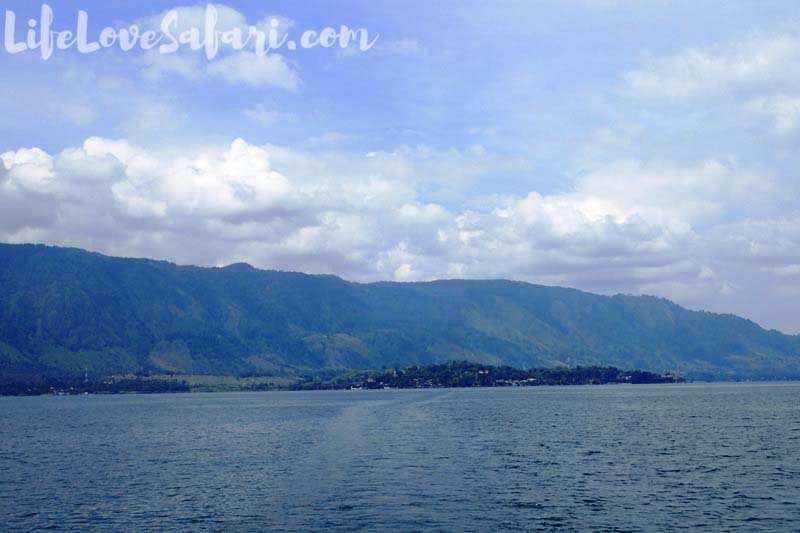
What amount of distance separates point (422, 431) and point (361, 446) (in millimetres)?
31525

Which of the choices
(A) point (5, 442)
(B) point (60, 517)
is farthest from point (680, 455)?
(A) point (5, 442)

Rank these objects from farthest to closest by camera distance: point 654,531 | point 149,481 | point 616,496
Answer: point 149,481, point 616,496, point 654,531

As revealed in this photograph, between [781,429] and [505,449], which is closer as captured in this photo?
[505,449]

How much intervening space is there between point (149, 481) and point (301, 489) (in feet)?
78.9

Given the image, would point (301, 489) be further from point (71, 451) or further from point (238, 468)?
point (71, 451)

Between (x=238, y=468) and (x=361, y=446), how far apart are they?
31493mm

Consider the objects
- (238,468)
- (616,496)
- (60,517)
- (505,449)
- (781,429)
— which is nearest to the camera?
(60,517)

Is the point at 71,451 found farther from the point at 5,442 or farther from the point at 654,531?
the point at 654,531

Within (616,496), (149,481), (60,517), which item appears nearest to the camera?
(60,517)

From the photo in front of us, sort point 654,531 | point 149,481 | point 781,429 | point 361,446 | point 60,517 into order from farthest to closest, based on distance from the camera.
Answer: point 781,429 < point 361,446 < point 149,481 < point 60,517 < point 654,531

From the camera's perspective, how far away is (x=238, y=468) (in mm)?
108750

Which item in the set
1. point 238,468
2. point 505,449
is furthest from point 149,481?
point 505,449

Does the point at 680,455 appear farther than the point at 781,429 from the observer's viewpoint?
No

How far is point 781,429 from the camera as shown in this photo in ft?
516
